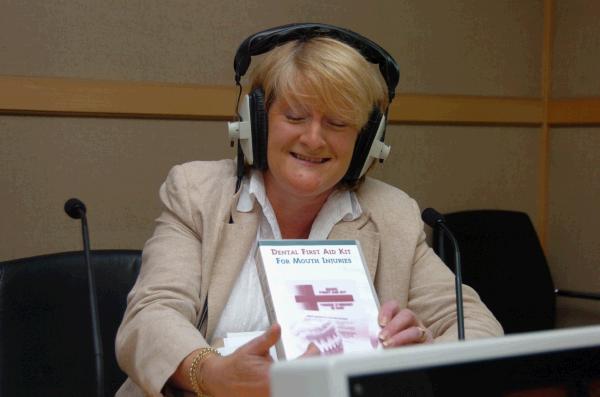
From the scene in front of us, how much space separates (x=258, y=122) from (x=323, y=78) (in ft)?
0.53

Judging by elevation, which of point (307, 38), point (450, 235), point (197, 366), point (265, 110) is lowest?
point (197, 366)

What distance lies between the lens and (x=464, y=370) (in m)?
0.51

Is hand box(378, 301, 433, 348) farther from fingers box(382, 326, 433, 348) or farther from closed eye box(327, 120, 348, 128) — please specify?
closed eye box(327, 120, 348, 128)

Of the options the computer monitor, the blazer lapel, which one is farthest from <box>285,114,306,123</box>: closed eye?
the computer monitor

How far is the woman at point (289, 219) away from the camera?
5.27ft

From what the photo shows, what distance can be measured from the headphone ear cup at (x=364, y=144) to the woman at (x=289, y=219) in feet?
0.04

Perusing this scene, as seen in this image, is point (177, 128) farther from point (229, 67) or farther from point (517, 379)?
point (517, 379)

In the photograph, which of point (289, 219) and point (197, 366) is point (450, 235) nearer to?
point (289, 219)

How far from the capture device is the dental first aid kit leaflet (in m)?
1.25

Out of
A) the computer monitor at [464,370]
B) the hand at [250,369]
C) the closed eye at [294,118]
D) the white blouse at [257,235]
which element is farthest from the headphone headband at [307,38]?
the computer monitor at [464,370]

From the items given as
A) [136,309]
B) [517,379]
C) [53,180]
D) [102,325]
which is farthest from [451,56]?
[517,379]

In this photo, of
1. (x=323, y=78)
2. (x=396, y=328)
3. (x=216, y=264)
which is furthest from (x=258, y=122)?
(x=396, y=328)

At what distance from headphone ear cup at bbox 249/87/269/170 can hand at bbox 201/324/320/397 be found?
0.57 metres

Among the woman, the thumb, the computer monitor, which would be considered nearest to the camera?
the computer monitor
